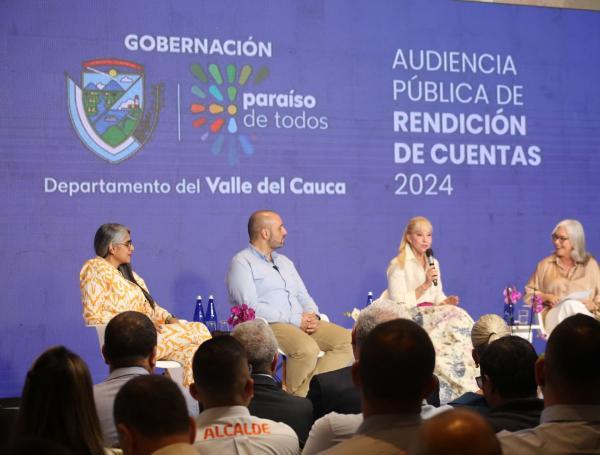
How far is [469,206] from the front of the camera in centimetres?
740

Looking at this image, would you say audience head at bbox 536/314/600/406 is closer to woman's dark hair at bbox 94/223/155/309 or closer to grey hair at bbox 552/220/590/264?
woman's dark hair at bbox 94/223/155/309

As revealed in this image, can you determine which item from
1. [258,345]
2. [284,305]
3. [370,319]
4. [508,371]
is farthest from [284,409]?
[284,305]

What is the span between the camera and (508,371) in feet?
8.48

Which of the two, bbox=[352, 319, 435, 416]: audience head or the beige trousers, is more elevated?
bbox=[352, 319, 435, 416]: audience head

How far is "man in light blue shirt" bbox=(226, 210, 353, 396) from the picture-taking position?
5348mm

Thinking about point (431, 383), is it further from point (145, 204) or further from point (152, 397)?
point (145, 204)

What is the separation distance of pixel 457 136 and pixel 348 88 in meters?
1.04

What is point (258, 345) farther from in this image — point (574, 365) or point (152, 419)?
point (152, 419)

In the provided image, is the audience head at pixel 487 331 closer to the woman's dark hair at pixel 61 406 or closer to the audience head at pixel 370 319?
the audience head at pixel 370 319

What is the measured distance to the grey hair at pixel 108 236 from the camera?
209 inches

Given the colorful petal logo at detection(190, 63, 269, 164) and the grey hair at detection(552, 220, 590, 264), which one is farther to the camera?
the colorful petal logo at detection(190, 63, 269, 164)

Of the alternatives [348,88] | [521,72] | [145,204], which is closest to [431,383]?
[145,204]

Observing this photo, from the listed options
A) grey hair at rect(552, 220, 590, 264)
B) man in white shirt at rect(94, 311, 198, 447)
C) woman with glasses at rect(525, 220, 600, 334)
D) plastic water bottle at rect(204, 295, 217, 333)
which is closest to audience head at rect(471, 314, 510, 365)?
man in white shirt at rect(94, 311, 198, 447)

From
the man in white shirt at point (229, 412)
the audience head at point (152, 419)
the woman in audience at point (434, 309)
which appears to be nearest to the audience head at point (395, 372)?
the audience head at point (152, 419)
